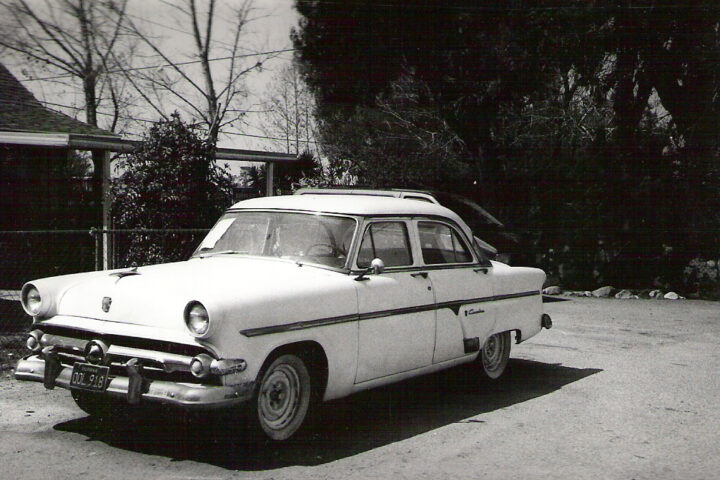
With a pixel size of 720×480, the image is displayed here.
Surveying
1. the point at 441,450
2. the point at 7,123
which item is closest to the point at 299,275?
the point at 441,450

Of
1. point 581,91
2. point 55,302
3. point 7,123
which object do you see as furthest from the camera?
point 581,91

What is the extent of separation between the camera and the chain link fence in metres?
12.1

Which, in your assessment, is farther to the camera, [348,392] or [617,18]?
[617,18]

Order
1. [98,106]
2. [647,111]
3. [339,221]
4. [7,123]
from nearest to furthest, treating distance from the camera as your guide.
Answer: [339,221] → [7,123] → [647,111] → [98,106]

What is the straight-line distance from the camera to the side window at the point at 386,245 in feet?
21.3

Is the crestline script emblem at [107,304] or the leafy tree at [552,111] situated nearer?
the crestline script emblem at [107,304]

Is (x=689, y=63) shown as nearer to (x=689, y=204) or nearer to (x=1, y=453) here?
(x=689, y=204)

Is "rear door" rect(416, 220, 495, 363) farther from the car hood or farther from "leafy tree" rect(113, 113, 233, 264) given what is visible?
"leafy tree" rect(113, 113, 233, 264)

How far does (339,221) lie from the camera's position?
6555mm

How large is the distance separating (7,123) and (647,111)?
12632 mm

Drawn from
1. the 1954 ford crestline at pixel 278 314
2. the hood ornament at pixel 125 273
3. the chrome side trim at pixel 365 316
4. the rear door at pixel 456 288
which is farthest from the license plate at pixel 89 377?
the rear door at pixel 456 288

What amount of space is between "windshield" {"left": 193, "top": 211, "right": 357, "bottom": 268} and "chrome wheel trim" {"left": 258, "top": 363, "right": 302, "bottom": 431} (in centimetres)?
96

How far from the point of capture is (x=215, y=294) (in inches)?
206

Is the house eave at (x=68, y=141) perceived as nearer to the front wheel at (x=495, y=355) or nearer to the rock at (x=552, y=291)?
the front wheel at (x=495, y=355)
